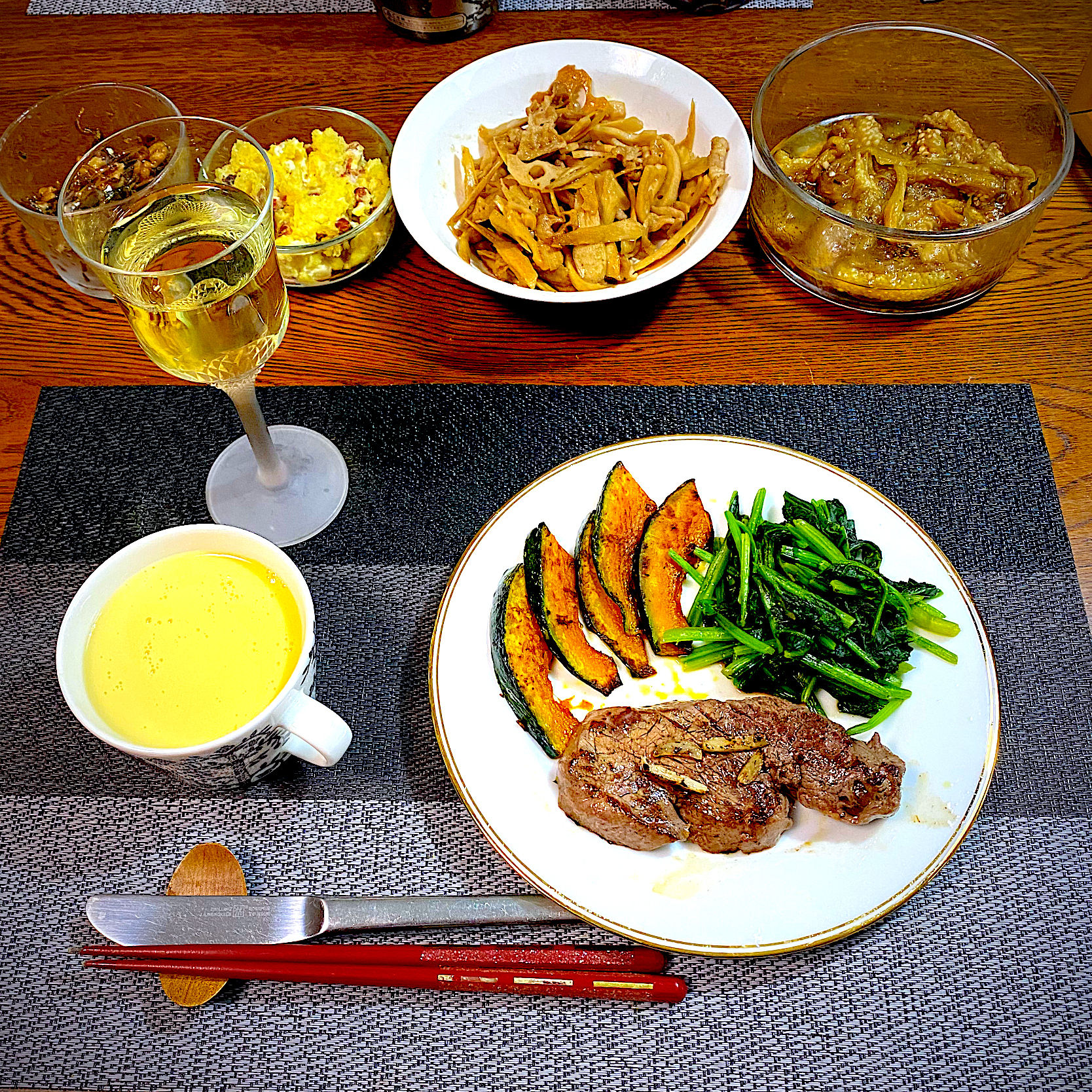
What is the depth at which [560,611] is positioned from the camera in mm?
1523

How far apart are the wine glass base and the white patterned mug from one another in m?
0.29

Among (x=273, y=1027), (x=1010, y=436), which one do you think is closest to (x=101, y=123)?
(x=273, y=1027)

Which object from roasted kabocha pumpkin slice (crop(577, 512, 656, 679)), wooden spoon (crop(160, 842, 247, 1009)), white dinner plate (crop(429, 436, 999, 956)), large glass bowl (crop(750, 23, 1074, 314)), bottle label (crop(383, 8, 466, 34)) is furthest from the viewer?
bottle label (crop(383, 8, 466, 34))

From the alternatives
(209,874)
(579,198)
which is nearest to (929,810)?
(209,874)

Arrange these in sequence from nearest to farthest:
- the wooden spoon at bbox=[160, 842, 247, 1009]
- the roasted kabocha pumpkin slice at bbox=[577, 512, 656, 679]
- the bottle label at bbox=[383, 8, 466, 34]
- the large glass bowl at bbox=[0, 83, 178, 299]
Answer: the wooden spoon at bbox=[160, 842, 247, 1009] < the roasted kabocha pumpkin slice at bbox=[577, 512, 656, 679] < the large glass bowl at bbox=[0, 83, 178, 299] < the bottle label at bbox=[383, 8, 466, 34]

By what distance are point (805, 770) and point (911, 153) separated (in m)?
1.37

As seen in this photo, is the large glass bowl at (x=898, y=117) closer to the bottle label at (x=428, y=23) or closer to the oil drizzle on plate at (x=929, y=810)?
the bottle label at (x=428, y=23)

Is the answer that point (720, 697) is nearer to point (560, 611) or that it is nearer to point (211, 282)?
point (560, 611)

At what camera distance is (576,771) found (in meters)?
1.34

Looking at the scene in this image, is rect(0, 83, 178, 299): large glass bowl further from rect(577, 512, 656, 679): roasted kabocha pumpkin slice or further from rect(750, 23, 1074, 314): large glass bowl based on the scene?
rect(750, 23, 1074, 314): large glass bowl

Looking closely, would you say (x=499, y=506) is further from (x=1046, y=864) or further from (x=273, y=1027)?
(x=1046, y=864)

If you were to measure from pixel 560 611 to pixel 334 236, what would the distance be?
98 centimetres

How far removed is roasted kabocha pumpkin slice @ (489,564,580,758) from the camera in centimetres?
144

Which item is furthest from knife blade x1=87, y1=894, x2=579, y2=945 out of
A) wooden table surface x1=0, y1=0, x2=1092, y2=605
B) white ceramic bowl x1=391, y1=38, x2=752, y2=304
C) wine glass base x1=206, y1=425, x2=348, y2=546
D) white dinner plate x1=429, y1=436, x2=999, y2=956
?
white ceramic bowl x1=391, y1=38, x2=752, y2=304
